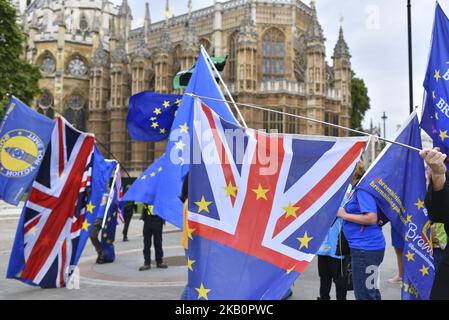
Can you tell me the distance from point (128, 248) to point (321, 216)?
32.3 ft

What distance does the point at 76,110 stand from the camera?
48.6 meters

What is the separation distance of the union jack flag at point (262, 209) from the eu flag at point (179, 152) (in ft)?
5.33

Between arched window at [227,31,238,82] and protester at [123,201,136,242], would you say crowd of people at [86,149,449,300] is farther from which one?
arched window at [227,31,238,82]

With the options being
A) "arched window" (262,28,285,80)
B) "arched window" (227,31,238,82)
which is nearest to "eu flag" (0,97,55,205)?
"arched window" (262,28,285,80)

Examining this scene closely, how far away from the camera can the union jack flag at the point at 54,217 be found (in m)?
7.38

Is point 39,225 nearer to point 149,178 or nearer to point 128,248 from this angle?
point 149,178

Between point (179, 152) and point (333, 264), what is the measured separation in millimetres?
2692

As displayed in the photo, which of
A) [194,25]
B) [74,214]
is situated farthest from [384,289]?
[194,25]

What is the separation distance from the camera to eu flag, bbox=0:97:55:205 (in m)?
7.48

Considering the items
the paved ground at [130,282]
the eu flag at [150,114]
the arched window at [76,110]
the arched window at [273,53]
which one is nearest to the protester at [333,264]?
the paved ground at [130,282]

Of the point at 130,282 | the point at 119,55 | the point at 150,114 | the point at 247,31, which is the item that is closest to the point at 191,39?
the point at 247,31

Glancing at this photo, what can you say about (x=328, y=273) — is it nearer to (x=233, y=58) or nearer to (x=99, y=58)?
(x=233, y=58)

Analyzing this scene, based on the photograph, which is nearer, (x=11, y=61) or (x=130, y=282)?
(x=130, y=282)

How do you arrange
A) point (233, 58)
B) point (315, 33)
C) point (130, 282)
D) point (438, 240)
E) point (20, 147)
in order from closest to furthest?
point (438, 240), point (20, 147), point (130, 282), point (315, 33), point (233, 58)
